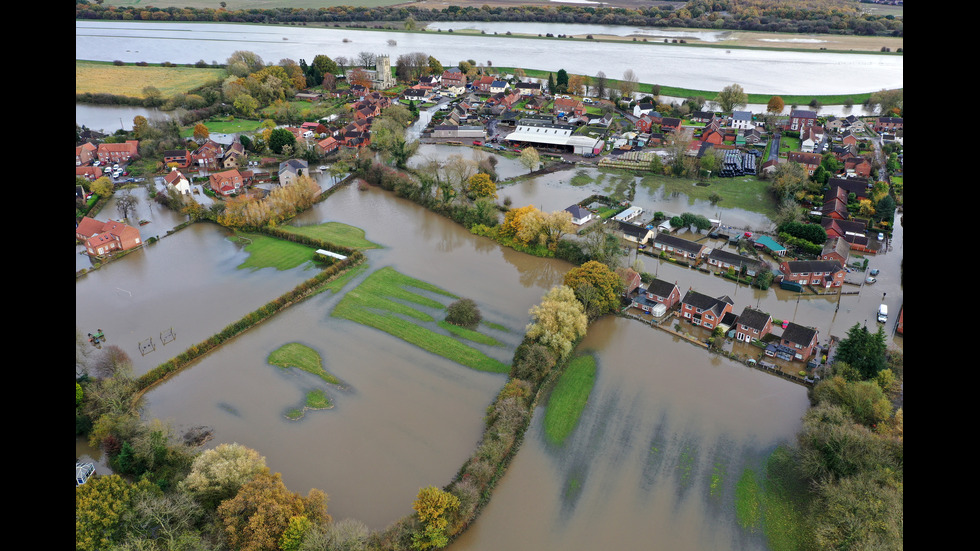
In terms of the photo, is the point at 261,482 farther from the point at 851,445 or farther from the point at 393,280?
the point at 851,445

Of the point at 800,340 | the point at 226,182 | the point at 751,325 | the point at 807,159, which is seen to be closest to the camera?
the point at 800,340

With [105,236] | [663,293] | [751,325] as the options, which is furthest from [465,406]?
[105,236]

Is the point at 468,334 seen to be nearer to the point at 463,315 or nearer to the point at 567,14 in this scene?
the point at 463,315

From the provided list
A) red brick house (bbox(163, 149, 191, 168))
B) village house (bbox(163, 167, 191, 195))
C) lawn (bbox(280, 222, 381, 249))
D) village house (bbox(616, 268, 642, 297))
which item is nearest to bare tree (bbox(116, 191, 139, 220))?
village house (bbox(163, 167, 191, 195))

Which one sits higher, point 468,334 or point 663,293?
point 663,293

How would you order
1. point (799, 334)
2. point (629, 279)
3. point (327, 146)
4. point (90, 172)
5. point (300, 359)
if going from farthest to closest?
point (327, 146), point (90, 172), point (629, 279), point (300, 359), point (799, 334)

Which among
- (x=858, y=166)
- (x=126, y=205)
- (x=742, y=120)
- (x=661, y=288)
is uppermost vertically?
(x=742, y=120)

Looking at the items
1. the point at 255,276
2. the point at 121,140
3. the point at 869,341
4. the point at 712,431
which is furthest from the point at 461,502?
the point at 121,140
